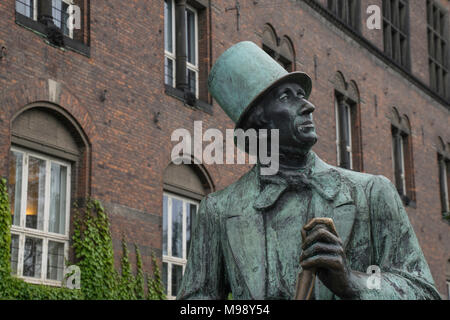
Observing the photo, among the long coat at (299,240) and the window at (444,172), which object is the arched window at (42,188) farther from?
the window at (444,172)

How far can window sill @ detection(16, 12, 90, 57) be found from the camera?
520 inches

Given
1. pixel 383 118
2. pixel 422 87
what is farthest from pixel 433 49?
pixel 383 118

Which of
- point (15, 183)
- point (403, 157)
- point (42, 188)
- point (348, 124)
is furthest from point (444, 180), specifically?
point (15, 183)

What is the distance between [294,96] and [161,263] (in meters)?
12.7

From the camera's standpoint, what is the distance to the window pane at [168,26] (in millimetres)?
17344

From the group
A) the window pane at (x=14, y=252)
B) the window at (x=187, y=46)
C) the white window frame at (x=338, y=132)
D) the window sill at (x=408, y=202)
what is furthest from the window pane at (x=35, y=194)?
the window sill at (x=408, y=202)

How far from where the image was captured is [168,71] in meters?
17.3

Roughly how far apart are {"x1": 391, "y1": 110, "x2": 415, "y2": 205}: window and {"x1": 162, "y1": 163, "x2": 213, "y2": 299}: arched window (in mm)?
11474

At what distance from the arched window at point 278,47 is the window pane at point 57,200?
7.61 m

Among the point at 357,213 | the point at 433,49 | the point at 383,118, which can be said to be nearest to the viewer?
the point at 357,213

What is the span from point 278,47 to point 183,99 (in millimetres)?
4864

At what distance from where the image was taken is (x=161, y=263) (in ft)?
51.5

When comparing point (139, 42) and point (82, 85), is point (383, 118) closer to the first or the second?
point (139, 42)

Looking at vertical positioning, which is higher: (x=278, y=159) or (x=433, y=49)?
(x=433, y=49)
